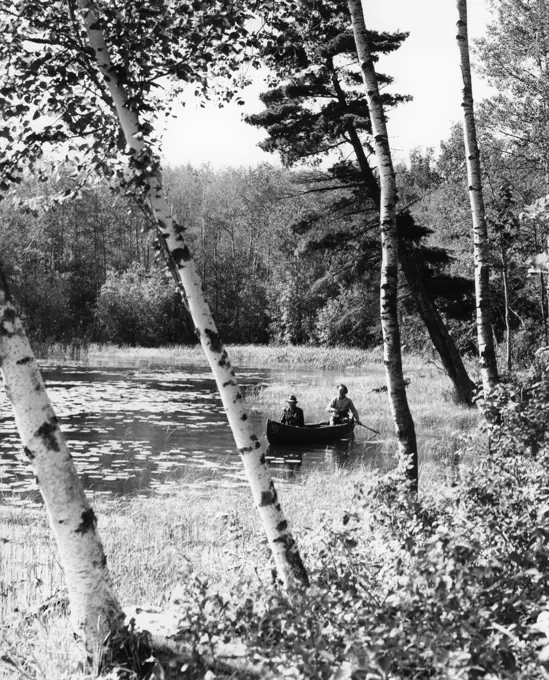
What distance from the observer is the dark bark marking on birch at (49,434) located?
137 inches

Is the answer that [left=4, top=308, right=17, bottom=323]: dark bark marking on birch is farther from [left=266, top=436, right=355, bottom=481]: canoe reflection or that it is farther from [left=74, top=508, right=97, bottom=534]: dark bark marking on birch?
[left=266, top=436, right=355, bottom=481]: canoe reflection

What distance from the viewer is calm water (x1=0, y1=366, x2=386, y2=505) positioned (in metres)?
13.1

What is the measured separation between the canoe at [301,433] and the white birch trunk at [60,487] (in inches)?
519

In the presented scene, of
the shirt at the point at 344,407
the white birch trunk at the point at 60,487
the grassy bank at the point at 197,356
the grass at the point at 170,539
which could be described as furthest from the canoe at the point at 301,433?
the grassy bank at the point at 197,356

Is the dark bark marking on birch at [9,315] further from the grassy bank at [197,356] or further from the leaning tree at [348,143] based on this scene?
the grassy bank at [197,356]

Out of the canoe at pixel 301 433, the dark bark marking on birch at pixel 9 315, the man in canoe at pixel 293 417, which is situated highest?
the dark bark marking on birch at pixel 9 315

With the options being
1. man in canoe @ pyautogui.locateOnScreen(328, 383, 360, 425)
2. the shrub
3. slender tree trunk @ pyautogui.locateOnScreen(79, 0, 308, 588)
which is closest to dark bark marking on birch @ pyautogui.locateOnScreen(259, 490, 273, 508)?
slender tree trunk @ pyautogui.locateOnScreen(79, 0, 308, 588)

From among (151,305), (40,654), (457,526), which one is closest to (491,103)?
(457,526)

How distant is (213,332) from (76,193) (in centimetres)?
208

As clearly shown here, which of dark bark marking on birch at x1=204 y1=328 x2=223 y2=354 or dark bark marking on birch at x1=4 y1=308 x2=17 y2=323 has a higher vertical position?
dark bark marking on birch at x1=4 y1=308 x2=17 y2=323

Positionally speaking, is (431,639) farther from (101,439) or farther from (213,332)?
(101,439)

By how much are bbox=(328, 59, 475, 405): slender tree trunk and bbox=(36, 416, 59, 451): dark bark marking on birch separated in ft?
50.5

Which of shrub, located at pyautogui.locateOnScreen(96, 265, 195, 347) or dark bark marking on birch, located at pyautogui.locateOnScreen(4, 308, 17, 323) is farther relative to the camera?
→ shrub, located at pyautogui.locateOnScreen(96, 265, 195, 347)

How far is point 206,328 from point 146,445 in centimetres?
1203
